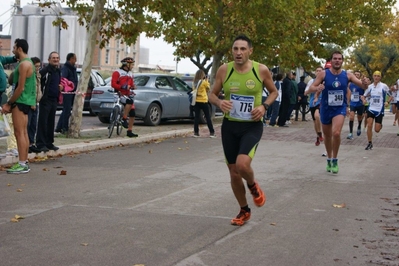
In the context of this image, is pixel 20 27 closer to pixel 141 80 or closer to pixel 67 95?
pixel 141 80

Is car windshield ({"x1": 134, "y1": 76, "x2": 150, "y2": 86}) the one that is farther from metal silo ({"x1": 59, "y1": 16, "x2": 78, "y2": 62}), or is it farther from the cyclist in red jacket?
metal silo ({"x1": 59, "y1": 16, "x2": 78, "y2": 62})

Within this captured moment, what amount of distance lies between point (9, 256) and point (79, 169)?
21.0 ft

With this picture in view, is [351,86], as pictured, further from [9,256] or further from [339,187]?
[9,256]

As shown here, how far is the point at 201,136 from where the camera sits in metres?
21.1

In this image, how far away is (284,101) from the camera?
1109 inches

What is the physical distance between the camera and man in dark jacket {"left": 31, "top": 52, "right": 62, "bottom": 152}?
47.3ft

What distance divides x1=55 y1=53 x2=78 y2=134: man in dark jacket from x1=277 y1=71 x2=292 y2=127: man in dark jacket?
1036 cm

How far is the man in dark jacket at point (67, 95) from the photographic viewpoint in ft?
60.8

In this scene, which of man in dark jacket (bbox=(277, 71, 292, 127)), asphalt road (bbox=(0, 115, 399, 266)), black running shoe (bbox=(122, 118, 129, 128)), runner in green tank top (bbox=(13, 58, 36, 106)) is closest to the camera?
asphalt road (bbox=(0, 115, 399, 266))

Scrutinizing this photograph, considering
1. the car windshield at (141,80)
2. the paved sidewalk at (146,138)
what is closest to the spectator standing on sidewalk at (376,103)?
the paved sidewalk at (146,138)

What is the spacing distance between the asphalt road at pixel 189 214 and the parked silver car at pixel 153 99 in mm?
8561

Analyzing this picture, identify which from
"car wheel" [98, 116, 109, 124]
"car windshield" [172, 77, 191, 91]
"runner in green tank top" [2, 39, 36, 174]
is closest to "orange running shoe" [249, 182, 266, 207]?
"runner in green tank top" [2, 39, 36, 174]

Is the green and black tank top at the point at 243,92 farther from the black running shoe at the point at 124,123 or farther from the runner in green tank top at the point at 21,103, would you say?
the black running shoe at the point at 124,123

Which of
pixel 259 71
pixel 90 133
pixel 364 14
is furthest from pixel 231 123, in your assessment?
pixel 364 14
